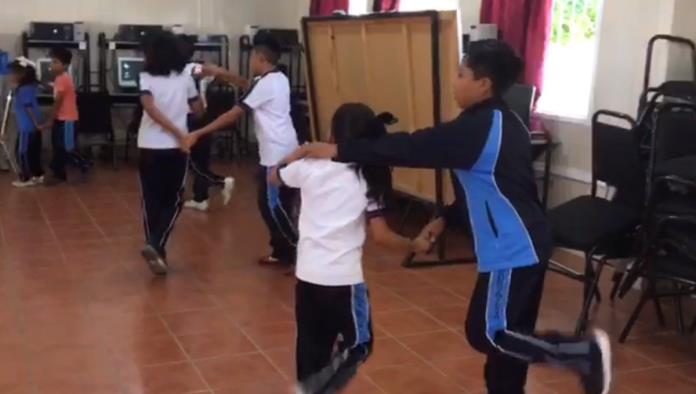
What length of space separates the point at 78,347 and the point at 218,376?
73cm

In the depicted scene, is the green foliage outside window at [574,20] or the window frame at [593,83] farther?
the green foliage outside window at [574,20]

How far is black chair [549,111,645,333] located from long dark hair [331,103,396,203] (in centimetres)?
185

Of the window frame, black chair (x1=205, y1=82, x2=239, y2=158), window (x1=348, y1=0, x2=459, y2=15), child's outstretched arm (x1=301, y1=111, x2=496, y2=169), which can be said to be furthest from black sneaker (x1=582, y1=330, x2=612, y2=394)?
black chair (x1=205, y1=82, x2=239, y2=158)

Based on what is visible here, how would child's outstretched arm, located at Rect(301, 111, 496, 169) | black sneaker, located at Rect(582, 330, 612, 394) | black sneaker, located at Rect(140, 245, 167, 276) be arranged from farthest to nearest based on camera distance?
black sneaker, located at Rect(140, 245, 167, 276)
black sneaker, located at Rect(582, 330, 612, 394)
child's outstretched arm, located at Rect(301, 111, 496, 169)

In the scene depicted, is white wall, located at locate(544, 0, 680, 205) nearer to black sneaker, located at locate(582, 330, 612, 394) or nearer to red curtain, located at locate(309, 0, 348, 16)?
black sneaker, located at locate(582, 330, 612, 394)

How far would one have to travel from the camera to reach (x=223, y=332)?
4086 millimetres

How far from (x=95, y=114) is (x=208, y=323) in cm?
555

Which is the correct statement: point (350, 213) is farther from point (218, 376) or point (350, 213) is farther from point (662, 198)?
point (662, 198)

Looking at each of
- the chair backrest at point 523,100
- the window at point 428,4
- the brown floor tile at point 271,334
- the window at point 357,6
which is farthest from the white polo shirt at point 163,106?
the window at point 357,6

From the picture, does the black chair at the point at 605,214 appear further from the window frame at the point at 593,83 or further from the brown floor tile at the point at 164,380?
the brown floor tile at the point at 164,380

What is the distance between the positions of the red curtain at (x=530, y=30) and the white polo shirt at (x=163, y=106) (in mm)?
2483

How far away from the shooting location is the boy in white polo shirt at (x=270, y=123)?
4.84 meters

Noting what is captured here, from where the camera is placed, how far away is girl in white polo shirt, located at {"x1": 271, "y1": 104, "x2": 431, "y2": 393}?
258 centimetres

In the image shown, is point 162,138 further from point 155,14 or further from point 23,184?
point 155,14
